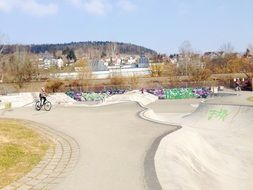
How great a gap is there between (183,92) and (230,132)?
1073 inches

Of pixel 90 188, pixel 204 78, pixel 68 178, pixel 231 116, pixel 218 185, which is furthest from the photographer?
pixel 204 78

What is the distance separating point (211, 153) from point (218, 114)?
880cm

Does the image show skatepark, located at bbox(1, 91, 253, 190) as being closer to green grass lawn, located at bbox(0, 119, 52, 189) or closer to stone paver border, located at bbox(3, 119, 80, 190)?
stone paver border, located at bbox(3, 119, 80, 190)

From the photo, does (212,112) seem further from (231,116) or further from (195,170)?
(195,170)

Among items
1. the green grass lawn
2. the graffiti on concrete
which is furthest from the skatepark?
the graffiti on concrete

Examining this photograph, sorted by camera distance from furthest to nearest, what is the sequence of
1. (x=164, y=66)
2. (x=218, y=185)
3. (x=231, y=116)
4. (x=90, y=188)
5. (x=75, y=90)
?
(x=164, y=66) → (x=75, y=90) → (x=231, y=116) → (x=218, y=185) → (x=90, y=188)

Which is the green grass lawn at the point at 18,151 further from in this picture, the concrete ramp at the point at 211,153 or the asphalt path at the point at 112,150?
the concrete ramp at the point at 211,153

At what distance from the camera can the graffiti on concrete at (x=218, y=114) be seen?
2117 centimetres

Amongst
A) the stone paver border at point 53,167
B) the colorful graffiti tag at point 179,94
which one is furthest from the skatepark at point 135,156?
the colorful graffiti tag at point 179,94

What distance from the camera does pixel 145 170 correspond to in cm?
771

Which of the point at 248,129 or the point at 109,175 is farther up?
the point at 109,175

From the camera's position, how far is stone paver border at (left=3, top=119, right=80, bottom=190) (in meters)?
6.89

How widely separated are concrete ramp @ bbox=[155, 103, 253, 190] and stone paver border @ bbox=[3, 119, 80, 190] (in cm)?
203

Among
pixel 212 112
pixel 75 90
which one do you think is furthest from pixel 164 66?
pixel 212 112
